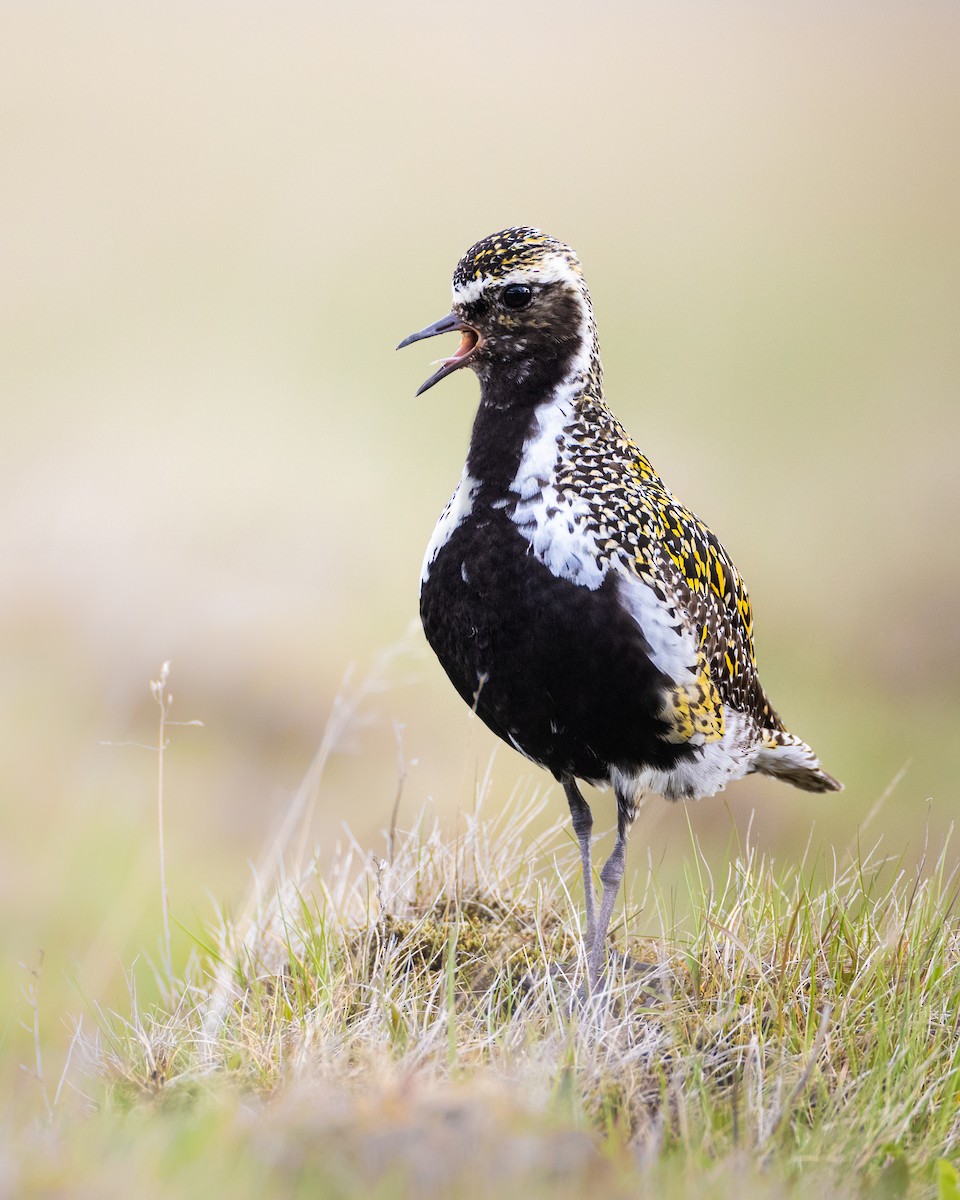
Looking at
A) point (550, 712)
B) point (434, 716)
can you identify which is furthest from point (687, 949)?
point (434, 716)

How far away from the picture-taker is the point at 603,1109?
357 centimetres

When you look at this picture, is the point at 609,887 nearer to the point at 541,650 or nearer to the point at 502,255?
the point at 541,650

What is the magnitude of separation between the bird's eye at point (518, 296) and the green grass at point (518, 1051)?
190 cm

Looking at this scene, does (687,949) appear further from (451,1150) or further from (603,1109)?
(451,1150)

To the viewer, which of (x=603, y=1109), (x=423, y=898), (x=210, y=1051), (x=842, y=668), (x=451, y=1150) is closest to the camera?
(x=451, y=1150)

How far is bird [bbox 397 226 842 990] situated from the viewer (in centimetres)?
439

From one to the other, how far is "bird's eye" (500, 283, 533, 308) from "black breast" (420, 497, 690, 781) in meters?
0.71

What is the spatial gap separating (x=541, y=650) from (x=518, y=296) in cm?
125

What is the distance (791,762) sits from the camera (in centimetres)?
553

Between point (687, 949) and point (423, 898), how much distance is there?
3.20 ft

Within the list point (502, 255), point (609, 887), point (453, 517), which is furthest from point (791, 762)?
point (502, 255)

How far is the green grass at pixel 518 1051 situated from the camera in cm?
288

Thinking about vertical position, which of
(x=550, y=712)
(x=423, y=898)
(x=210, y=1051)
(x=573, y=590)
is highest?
(x=573, y=590)

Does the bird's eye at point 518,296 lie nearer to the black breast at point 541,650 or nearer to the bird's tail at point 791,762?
the black breast at point 541,650
